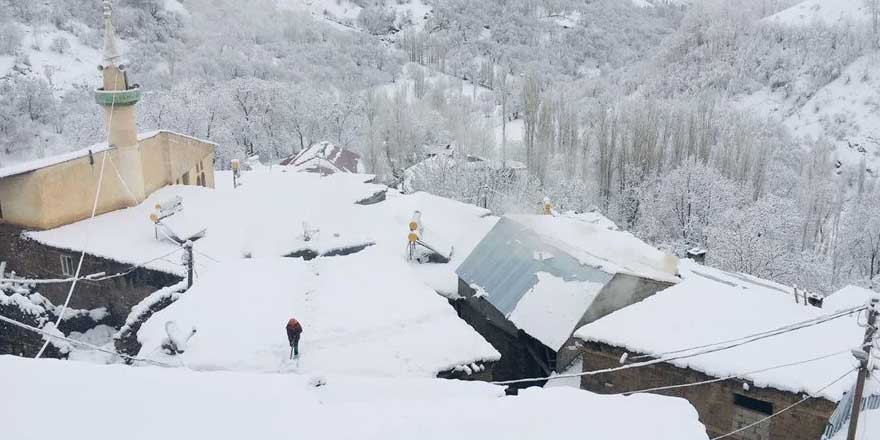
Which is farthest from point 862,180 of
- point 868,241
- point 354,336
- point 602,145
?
point 354,336

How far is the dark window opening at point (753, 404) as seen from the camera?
35.3ft

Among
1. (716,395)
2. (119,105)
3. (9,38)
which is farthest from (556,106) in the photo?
(9,38)

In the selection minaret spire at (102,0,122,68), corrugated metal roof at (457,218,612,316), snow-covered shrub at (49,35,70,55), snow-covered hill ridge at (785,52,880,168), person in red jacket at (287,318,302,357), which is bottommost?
snow-covered hill ridge at (785,52,880,168)

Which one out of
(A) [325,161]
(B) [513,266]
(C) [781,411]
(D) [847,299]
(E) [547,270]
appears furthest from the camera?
(A) [325,161]

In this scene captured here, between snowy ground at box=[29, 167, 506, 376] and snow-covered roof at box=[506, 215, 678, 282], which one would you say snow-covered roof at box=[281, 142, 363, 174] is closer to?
snowy ground at box=[29, 167, 506, 376]

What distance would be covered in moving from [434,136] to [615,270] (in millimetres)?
38084

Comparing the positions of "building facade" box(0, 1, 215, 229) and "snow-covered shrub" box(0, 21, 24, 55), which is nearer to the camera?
"building facade" box(0, 1, 215, 229)

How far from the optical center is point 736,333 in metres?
11.5

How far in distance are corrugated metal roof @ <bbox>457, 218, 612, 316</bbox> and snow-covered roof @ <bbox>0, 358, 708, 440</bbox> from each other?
811cm

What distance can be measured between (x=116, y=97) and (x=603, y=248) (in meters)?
15.0

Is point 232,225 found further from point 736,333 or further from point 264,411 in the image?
point 264,411

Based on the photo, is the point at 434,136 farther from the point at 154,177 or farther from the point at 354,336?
the point at 354,336

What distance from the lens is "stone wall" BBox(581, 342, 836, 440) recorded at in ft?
34.2

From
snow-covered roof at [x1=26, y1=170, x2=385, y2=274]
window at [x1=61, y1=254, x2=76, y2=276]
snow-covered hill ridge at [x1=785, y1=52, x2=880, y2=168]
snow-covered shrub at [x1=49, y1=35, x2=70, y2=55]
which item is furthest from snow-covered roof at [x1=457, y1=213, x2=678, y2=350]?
snow-covered shrub at [x1=49, y1=35, x2=70, y2=55]
